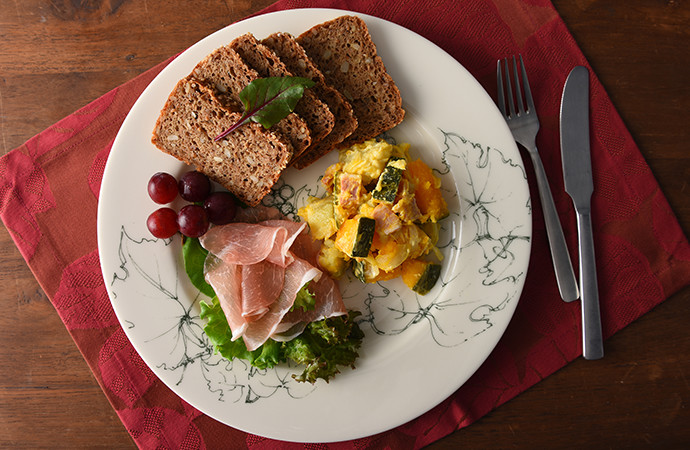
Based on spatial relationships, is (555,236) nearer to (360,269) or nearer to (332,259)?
(360,269)

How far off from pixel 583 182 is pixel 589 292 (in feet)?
1.99

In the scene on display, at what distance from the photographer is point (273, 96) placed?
2.02 metres

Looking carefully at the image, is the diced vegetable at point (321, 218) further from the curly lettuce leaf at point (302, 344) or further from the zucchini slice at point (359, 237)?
the curly lettuce leaf at point (302, 344)

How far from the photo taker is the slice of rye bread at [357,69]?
223cm

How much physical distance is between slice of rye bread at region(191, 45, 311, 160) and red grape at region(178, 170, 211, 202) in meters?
0.39

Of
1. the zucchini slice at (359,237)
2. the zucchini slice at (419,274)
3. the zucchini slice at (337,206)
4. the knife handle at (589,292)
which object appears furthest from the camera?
the knife handle at (589,292)

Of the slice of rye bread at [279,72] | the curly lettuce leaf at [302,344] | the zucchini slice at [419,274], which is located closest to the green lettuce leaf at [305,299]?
the curly lettuce leaf at [302,344]

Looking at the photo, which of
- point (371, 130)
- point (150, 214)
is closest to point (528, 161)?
point (371, 130)

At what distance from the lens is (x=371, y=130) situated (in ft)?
7.57

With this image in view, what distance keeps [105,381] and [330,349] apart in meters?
1.27

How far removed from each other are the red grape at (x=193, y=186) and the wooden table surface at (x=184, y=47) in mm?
800

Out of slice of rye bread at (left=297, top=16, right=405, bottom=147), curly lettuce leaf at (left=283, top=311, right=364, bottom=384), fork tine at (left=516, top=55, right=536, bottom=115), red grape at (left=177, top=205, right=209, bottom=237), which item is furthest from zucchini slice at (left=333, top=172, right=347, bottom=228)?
fork tine at (left=516, top=55, right=536, bottom=115)

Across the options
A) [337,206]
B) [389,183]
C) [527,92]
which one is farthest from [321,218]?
[527,92]

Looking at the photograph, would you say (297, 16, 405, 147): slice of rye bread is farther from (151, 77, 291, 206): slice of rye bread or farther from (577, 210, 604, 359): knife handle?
(577, 210, 604, 359): knife handle
